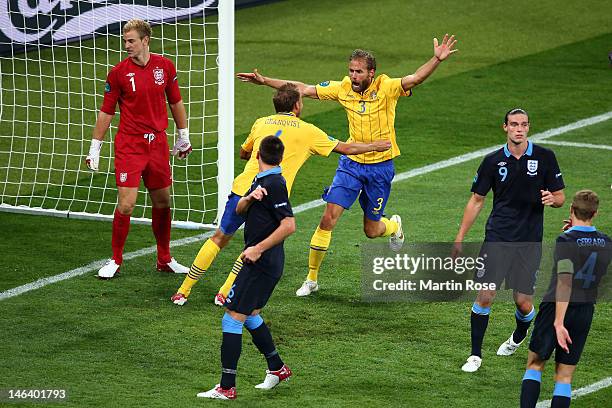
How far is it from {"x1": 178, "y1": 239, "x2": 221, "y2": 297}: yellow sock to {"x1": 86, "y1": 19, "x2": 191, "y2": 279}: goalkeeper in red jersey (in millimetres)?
987

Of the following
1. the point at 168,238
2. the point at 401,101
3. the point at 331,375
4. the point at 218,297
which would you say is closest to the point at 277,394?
the point at 331,375

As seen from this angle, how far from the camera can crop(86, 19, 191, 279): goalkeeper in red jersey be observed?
420 inches

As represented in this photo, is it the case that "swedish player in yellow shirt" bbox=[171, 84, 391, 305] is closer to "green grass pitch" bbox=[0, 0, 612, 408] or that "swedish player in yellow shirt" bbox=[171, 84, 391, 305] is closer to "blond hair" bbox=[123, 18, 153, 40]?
"green grass pitch" bbox=[0, 0, 612, 408]

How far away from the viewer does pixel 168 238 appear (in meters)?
11.2

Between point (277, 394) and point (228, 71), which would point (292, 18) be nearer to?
point (228, 71)

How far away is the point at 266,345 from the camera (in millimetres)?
8367

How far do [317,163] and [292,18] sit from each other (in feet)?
27.1

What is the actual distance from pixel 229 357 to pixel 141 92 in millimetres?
3389

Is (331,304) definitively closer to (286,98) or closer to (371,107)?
(371,107)

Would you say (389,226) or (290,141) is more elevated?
(290,141)

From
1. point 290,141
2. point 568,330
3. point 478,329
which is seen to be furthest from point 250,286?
point 568,330

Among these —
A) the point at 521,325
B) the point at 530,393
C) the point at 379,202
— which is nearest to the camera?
the point at 530,393

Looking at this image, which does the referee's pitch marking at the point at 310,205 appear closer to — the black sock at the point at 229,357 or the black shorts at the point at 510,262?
the black sock at the point at 229,357

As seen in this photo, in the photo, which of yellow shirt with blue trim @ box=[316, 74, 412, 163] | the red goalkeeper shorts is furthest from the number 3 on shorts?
the red goalkeeper shorts
